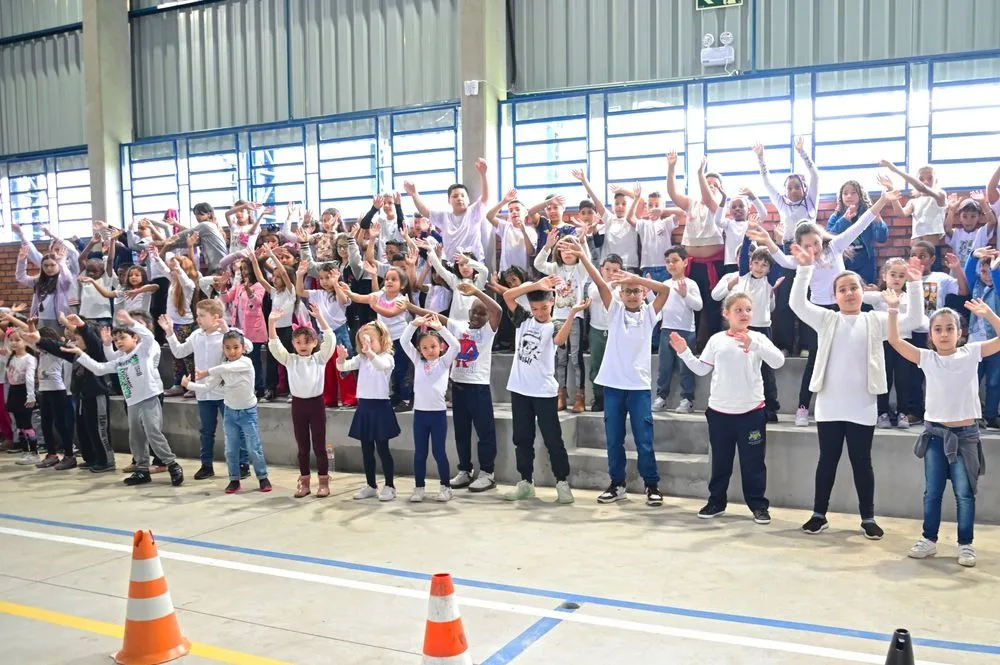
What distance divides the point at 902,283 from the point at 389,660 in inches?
213

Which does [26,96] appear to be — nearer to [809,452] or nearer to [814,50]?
[814,50]

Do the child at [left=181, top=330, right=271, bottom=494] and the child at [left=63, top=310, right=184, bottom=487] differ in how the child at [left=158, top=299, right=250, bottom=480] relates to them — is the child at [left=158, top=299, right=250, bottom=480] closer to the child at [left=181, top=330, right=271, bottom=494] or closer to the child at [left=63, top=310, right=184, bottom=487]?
the child at [left=63, top=310, right=184, bottom=487]

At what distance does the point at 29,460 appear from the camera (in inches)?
420

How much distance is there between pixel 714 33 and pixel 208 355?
779 centimetres

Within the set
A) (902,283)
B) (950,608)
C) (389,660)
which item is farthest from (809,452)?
(389,660)

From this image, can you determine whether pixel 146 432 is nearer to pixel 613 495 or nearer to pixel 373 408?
pixel 373 408

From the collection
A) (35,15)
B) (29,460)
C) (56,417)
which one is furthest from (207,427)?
(35,15)

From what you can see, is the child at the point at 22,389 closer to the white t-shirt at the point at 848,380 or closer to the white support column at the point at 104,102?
the white support column at the point at 104,102

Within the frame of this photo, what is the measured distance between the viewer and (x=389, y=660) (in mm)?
4383

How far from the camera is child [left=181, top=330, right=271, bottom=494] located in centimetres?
865

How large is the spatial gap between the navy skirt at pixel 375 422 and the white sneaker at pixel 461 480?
797 mm

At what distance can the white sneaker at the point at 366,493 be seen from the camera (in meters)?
8.16

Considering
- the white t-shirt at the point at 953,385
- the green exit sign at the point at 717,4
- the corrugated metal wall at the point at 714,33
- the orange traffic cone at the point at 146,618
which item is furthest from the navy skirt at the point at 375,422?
the green exit sign at the point at 717,4

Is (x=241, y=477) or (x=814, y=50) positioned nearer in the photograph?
(x=241, y=477)
